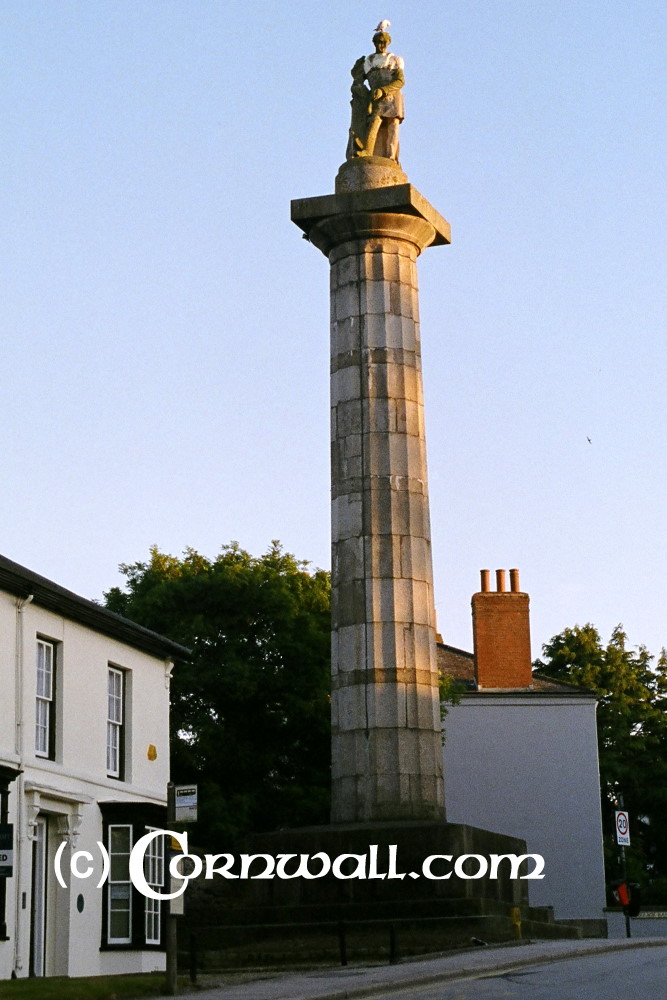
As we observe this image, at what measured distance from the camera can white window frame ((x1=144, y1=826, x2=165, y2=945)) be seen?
27.8 metres

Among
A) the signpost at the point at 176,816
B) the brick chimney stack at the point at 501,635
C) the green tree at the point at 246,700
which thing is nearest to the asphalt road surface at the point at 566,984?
the signpost at the point at 176,816

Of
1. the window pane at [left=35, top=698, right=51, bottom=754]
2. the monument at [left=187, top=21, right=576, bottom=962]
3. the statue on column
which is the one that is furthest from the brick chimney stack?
the window pane at [left=35, top=698, right=51, bottom=754]

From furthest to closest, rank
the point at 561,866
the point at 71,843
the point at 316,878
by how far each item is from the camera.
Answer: the point at 561,866 → the point at 316,878 → the point at 71,843

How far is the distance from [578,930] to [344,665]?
745 cm

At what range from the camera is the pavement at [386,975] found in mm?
18969

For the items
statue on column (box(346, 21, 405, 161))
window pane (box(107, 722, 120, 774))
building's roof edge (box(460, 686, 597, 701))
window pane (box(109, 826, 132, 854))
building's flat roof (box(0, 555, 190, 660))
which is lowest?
window pane (box(109, 826, 132, 854))

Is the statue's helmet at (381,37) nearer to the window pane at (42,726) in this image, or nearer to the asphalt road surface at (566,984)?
the window pane at (42,726)

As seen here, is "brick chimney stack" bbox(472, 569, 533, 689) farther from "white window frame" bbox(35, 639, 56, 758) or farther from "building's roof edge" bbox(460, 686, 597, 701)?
"white window frame" bbox(35, 639, 56, 758)

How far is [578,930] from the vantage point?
108 ft

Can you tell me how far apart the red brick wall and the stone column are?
19.6m

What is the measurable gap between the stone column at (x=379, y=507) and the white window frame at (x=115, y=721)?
209 inches

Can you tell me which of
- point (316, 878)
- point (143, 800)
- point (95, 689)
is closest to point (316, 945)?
point (316, 878)

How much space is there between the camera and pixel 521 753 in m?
53.8

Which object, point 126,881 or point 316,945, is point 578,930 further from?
point 126,881
